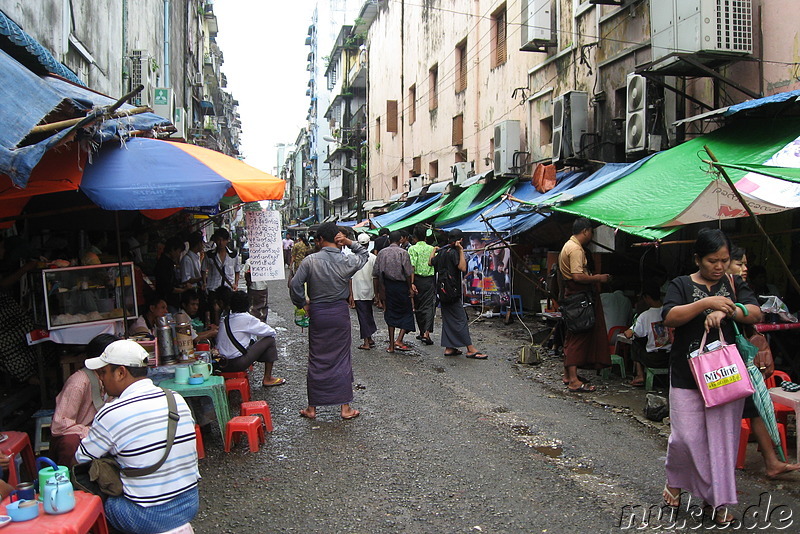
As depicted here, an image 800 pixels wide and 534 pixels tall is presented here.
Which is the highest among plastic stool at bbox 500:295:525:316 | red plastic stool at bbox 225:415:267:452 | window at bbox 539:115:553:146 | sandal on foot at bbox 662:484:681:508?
window at bbox 539:115:553:146

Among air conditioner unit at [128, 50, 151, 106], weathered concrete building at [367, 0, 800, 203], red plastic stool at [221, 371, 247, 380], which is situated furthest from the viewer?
air conditioner unit at [128, 50, 151, 106]

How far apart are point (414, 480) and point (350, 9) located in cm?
5000

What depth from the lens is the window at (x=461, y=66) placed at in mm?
18922

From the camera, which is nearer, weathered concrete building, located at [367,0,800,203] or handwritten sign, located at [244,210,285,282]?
handwritten sign, located at [244,210,285,282]

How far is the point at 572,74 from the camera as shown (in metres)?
12.2

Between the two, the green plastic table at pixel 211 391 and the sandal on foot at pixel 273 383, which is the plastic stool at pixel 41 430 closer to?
the green plastic table at pixel 211 391

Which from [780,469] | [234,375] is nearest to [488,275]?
[234,375]

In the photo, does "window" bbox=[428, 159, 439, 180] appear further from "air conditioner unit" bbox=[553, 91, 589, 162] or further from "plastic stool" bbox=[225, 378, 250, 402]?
"plastic stool" bbox=[225, 378, 250, 402]

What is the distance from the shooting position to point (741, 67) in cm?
800

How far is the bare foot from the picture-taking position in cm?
431

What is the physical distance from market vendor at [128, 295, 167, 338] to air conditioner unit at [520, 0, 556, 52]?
9109mm

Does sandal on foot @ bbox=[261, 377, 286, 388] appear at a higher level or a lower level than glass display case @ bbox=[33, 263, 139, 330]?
lower

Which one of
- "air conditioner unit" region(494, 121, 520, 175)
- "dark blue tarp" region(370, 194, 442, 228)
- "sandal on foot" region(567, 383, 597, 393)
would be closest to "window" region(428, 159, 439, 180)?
"dark blue tarp" region(370, 194, 442, 228)

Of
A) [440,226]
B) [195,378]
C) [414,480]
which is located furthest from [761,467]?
[440,226]
